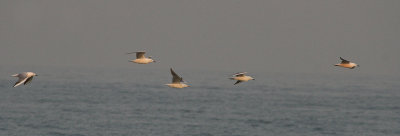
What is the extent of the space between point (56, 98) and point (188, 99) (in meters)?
24.1

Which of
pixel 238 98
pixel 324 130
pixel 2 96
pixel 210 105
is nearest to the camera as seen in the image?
pixel 324 130

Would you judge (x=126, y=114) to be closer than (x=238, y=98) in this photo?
Yes

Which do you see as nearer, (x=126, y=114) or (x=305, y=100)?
(x=126, y=114)

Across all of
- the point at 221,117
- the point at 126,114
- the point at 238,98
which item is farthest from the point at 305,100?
the point at 126,114

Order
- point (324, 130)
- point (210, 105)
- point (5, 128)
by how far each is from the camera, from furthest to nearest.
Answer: point (210, 105) < point (324, 130) < point (5, 128)

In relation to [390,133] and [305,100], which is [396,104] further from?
[390,133]

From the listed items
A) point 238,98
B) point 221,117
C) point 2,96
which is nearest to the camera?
point 221,117

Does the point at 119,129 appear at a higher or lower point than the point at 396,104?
lower

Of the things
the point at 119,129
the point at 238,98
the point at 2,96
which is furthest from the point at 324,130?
the point at 2,96

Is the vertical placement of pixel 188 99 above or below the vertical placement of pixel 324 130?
above

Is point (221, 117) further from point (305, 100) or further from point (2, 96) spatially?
point (2, 96)

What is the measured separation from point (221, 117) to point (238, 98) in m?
34.9

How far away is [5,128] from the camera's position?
76125 millimetres

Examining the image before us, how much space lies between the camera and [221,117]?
9138 centimetres
